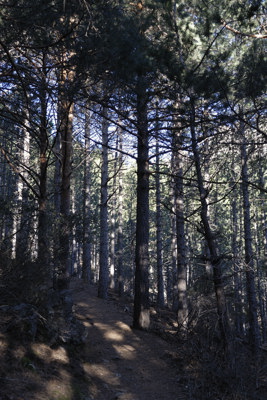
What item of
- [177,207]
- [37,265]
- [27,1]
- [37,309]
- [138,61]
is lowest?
[37,309]

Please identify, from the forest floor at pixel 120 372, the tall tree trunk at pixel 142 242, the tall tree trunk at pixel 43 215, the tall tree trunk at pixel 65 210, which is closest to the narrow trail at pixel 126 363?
the forest floor at pixel 120 372

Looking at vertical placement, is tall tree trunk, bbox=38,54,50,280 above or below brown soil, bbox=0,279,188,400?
above

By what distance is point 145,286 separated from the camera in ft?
29.1

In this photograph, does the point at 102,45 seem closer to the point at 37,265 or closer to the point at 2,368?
the point at 37,265

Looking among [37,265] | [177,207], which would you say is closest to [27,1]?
[37,265]

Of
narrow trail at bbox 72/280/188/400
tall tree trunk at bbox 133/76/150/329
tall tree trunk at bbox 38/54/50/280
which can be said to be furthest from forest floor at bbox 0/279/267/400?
tall tree trunk at bbox 38/54/50/280

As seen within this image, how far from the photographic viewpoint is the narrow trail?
18.7ft

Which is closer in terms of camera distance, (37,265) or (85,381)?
(85,381)

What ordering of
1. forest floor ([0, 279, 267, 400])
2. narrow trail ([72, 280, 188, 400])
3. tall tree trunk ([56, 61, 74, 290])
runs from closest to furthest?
forest floor ([0, 279, 267, 400]) < narrow trail ([72, 280, 188, 400]) < tall tree trunk ([56, 61, 74, 290])

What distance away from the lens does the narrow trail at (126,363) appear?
18.7ft

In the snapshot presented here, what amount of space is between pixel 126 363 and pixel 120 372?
485mm

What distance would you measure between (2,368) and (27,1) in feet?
18.6

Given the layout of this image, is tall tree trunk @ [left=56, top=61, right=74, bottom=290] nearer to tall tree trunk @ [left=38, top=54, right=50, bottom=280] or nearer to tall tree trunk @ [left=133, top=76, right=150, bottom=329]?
tall tree trunk @ [left=38, top=54, right=50, bottom=280]

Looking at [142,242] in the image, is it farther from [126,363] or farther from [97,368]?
[97,368]
